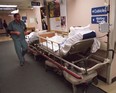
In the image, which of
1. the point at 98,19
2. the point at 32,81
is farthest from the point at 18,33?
the point at 98,19

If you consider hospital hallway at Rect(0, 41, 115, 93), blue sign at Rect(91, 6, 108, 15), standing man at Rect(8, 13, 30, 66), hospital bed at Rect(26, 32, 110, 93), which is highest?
blue sign at Rect(91, 6, 108, 15)

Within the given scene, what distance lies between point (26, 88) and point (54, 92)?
0.60 metres

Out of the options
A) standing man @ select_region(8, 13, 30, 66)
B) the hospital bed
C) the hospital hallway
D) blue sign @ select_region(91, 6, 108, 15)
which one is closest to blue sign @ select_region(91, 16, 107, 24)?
blue sign @ select_region(91, 6, 108, 15)

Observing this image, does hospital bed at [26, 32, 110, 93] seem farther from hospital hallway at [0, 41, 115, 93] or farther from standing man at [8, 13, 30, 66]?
standing man at [8, 13, 30, 66]

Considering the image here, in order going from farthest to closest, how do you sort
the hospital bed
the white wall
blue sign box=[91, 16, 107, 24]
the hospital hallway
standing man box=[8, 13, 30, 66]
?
standing man box=[8, 13, 30, 66], the hospital hallway, blue sign box=[91, 16, 107, 24], the white wall, the hospital bed

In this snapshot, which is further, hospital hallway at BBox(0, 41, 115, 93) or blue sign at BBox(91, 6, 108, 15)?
hospital hallway at BBox(0, 41, 115, 93)

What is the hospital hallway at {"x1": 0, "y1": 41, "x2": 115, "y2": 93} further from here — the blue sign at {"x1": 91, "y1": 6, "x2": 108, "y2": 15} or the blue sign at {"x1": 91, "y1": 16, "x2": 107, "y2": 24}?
the blue sign at {"x1": 91, "y1": 6, "x2": 108, "y2": 15}

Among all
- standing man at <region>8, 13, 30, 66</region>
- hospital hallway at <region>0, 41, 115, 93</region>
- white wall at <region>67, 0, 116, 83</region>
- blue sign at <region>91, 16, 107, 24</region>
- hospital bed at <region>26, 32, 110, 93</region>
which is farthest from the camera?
standing man at <region>8, 13, 30, 66</region>

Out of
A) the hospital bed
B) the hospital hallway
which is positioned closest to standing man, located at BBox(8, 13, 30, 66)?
the hospital hallway

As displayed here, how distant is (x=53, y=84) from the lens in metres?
2.68

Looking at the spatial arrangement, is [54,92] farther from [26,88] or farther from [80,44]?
[80,44]

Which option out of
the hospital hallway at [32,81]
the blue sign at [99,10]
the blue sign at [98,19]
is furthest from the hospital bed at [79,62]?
the blue sign at [99,10]

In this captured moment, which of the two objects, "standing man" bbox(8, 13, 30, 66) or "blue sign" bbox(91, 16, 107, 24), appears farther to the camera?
"standing man" bbox(8, 13, 30, 66)

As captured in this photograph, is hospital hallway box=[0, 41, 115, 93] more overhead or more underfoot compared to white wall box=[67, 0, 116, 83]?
more underfoot
